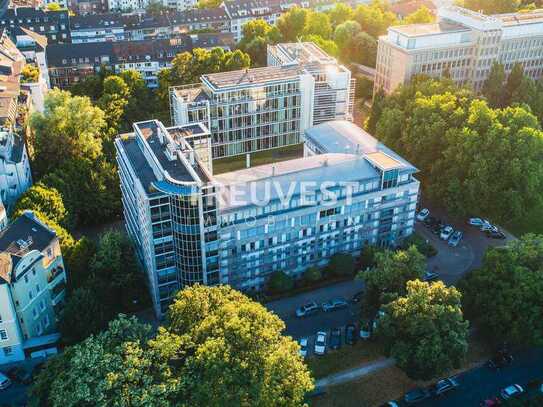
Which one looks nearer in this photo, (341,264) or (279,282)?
(279,282)

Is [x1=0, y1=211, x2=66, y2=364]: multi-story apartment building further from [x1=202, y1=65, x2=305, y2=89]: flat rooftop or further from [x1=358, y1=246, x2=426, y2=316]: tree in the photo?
[x1=202, y1=65, x2=305, y2=89]: flat rooftop

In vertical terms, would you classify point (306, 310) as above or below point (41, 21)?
below

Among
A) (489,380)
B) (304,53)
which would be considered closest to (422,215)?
(489,380)

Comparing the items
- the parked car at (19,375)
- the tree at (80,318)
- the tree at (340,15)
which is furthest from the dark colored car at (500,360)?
the tree at (340,15)

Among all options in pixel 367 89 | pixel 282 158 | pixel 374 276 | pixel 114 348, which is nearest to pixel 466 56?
pixel 367 89

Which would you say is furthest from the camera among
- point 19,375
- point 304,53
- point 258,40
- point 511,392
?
point 258,40

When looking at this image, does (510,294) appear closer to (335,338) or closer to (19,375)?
(335,338)

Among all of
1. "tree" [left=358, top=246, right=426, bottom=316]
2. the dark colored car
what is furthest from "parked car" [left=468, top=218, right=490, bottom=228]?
the dark colored car
